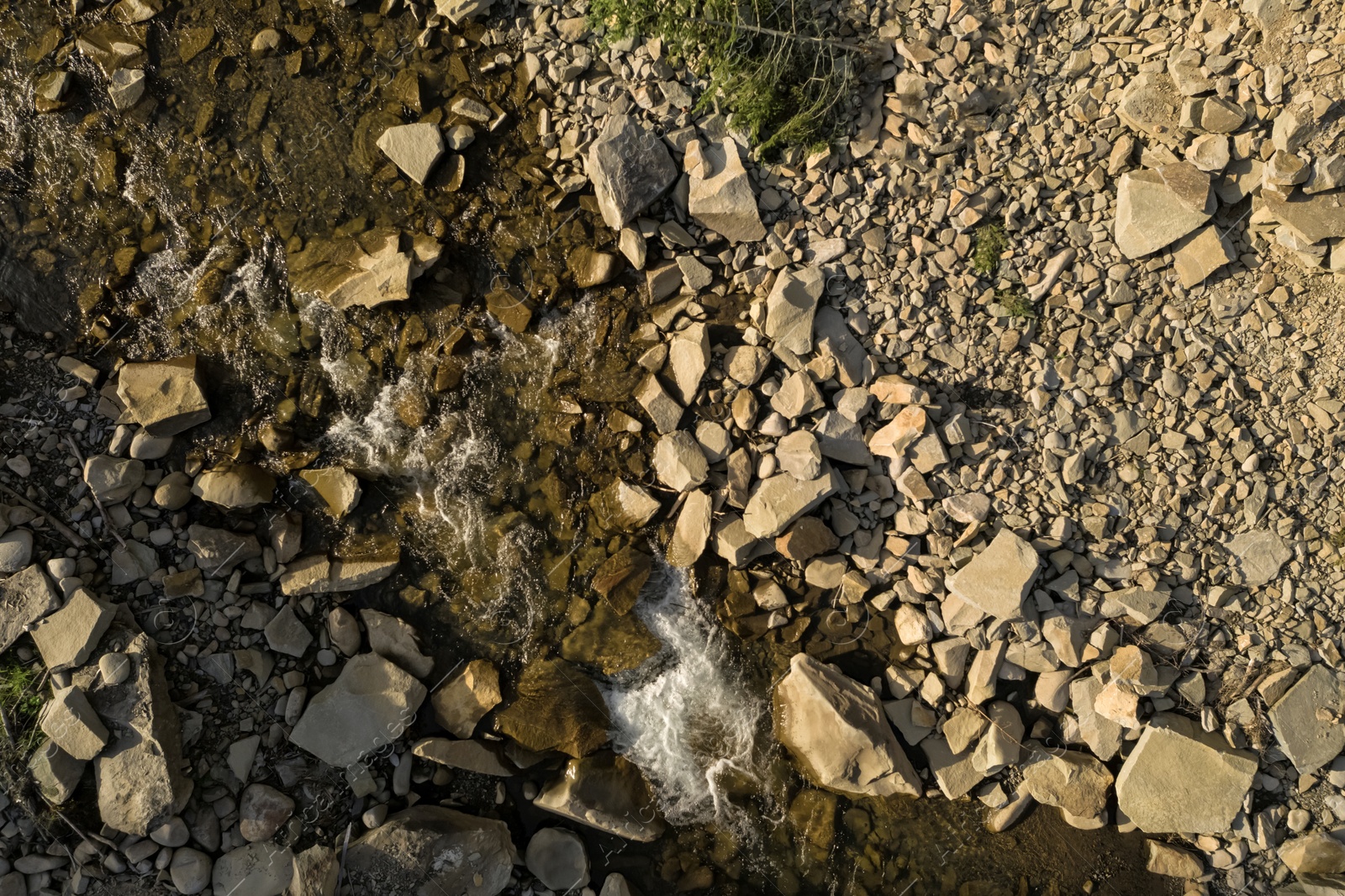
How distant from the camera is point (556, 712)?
496 cm

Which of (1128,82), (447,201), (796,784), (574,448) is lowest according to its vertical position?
(796,784)

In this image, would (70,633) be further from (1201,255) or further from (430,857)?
(1201,255)

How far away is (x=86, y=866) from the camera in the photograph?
14.8 feet

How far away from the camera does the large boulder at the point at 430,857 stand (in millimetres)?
4695

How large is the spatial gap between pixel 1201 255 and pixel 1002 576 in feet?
7.31

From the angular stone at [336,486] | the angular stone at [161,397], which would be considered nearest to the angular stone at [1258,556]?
the angular stone at [336,486]

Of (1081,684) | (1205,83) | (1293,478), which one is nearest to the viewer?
(1205,83)

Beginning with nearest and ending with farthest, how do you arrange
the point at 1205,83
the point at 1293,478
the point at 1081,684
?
the point at 1205,83 < the point at 1293,478 < the point at 1081,684

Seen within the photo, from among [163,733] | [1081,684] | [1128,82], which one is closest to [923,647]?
[1081,684]

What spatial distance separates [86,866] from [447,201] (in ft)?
15.1

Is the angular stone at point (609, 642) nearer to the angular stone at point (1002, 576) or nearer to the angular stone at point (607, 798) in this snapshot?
the angular stone at point (607, 798)

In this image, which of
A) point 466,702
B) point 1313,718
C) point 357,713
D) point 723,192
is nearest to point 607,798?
point 466,702

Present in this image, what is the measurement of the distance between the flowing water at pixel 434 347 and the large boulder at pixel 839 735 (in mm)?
173

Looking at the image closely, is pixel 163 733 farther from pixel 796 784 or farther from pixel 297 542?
pixel 796 784
